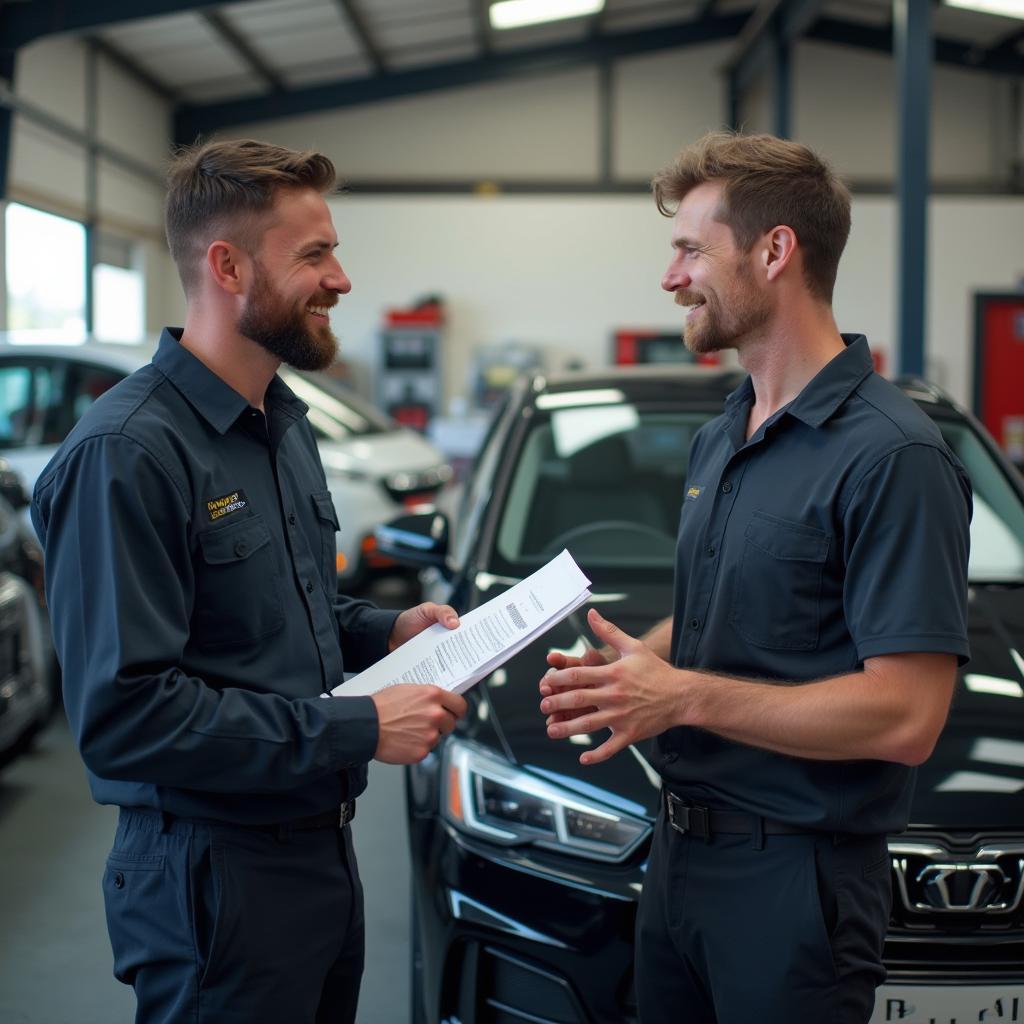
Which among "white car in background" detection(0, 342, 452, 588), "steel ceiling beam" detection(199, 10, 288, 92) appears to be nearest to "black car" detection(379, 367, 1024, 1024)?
"white car in background" detection(0, 342, 452, 588)

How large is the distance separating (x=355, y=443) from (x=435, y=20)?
24.6 ft

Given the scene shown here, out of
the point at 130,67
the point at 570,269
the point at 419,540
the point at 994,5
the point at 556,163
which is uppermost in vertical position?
the point at 130,67

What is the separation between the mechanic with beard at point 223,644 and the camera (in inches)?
53.5

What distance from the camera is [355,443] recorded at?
6836 millimetres

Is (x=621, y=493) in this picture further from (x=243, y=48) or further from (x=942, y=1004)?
(x=243, y=48)

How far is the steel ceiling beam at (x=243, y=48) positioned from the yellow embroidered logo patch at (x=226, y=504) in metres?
10.1

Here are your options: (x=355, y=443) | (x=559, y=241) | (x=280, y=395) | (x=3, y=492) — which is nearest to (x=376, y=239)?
(x=559, y=241)

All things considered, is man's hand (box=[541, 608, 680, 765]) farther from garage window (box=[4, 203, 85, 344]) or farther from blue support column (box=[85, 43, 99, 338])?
blue support column (box=[85, 43, 99, 338])

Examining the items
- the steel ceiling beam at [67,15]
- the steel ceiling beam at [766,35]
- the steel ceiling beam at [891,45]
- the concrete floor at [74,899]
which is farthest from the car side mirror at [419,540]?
the steel ceiling beam at [891,45]

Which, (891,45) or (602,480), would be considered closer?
(602,480)

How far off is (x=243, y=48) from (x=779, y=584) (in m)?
12.3

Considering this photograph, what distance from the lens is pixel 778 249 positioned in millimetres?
1584

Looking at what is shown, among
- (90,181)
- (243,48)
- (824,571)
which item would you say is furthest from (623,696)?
(243,48)

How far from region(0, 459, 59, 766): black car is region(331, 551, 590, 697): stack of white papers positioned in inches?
100
